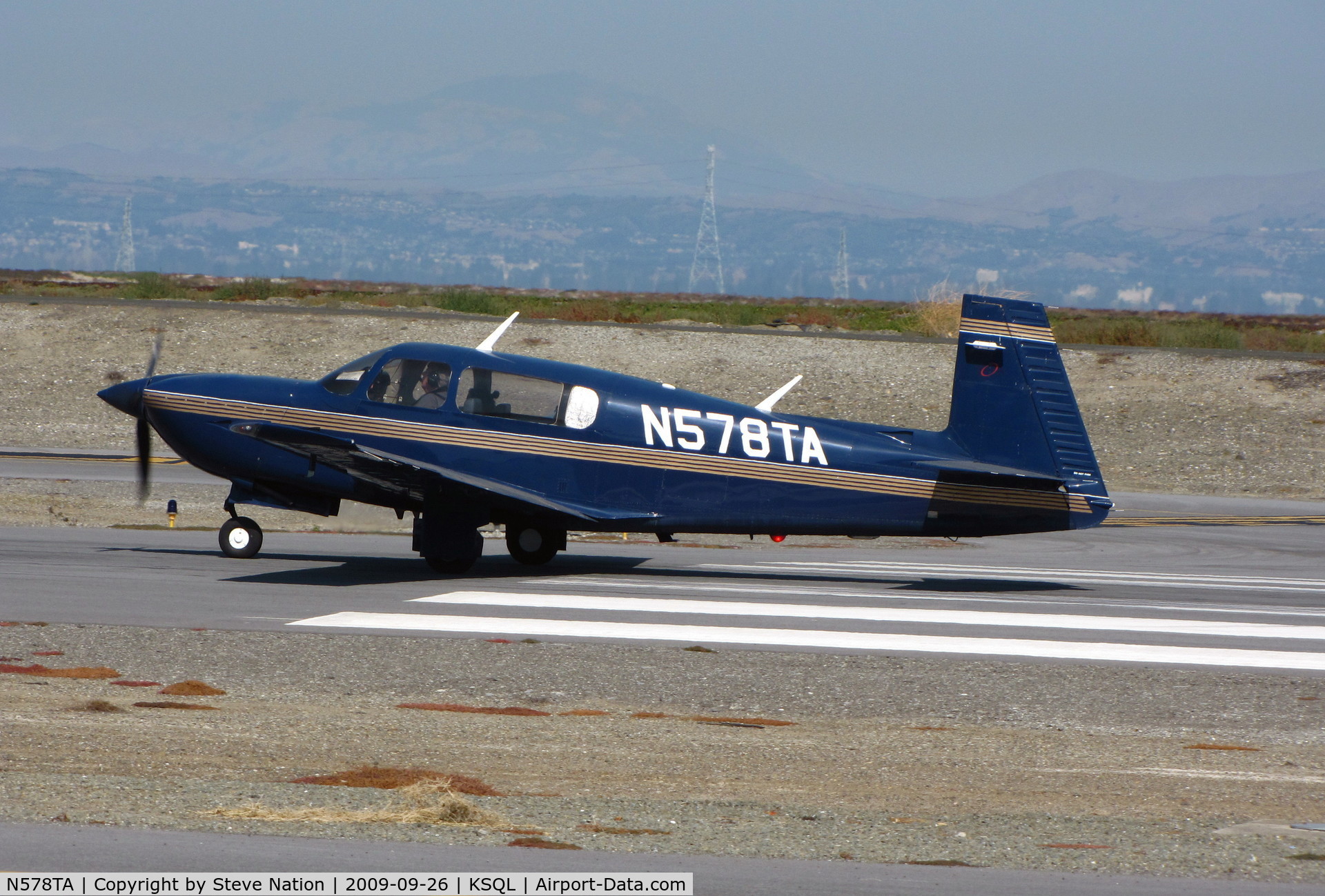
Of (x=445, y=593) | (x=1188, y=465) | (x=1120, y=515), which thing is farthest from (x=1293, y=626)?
(x=1188, y=465)

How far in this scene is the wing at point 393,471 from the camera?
1277cm

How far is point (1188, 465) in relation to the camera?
2967 centimetres

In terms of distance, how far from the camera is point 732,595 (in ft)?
43.0

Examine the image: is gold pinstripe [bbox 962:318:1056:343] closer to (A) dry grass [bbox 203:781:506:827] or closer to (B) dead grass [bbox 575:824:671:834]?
(B) dead grass [bbox 575:824:671:834]

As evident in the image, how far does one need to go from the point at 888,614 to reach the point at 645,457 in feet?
10.6

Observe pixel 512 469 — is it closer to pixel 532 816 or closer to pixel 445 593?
pixel 445 593

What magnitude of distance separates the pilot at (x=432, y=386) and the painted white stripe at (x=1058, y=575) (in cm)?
391

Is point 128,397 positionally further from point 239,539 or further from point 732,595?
point 732,595

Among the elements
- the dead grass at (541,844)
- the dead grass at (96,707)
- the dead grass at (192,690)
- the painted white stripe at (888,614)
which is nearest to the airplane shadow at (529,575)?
the painted white stripe at (888,614)

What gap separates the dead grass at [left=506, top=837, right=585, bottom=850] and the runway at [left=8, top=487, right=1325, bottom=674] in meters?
5.02

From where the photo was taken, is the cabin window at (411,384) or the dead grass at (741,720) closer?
the dead grass at (741,720)

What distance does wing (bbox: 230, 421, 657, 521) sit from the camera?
41.9 feet

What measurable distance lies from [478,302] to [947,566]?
114 ft

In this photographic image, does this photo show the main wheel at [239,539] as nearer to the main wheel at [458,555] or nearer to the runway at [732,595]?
the runway at [732,595]
